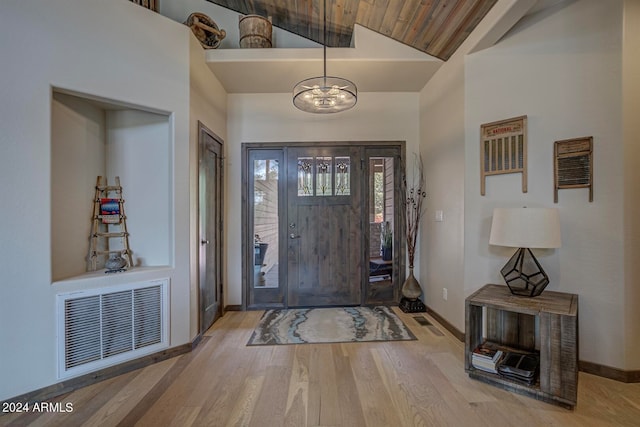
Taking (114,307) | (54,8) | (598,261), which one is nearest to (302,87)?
(54,8)

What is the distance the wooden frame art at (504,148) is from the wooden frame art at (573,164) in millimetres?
209

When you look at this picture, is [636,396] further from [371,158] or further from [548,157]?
[371,158]

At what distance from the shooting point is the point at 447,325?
10.2ft

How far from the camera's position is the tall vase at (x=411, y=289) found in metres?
3.64

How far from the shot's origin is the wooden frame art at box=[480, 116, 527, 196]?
2.46m

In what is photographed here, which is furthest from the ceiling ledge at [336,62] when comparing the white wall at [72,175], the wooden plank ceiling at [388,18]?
the white wall at [72,175]

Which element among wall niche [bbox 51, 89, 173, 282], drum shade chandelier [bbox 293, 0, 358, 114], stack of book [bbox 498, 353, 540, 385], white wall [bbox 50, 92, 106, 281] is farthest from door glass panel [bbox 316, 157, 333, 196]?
stack of book [bbox 498, 353, 540, 385]

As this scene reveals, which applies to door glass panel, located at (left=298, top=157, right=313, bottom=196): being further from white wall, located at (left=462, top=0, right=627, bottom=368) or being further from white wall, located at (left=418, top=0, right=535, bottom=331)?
white wall, located at (left=462, top=0, right=627, bottom=368)

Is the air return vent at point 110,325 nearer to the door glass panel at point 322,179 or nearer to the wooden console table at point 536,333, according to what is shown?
the door glass panel at point 322,179

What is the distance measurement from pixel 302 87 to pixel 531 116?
193 centimetres

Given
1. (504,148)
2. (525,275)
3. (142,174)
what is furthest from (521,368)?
(142,174)

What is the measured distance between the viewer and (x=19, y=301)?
6.25ft

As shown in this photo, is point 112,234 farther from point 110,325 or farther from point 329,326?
point 329,326

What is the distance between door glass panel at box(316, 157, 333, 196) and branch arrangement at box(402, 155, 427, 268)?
3.27 ft
